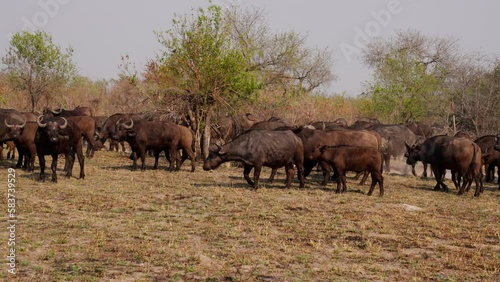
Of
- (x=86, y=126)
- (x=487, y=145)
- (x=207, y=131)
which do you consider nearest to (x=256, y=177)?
(x=207, y=131)

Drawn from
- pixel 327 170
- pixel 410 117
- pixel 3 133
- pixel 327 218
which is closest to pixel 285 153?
pixel 327 170

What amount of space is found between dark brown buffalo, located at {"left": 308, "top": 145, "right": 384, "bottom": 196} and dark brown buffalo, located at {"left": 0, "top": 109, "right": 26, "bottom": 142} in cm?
912

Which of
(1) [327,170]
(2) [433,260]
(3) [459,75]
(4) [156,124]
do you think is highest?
(3) [459,75]

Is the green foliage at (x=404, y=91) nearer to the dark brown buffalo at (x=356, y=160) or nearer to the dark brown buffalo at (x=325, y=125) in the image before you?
the dark brown buffalo at (x=325, y=125)

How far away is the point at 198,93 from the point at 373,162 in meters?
9.04

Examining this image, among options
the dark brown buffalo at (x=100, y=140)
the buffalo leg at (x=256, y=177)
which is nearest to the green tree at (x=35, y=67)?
the dark brown buffalo at (x=100, y=140)

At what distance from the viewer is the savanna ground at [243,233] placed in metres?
6.89

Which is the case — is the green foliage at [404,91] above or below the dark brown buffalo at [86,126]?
above

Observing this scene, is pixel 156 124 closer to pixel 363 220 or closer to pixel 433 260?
pixel 363 220

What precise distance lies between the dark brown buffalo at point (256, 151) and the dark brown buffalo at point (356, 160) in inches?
40.1

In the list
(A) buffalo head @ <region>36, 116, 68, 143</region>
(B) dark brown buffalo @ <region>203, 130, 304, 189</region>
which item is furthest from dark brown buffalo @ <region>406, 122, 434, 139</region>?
(A) buffalo head @ <region>36, 116, 68, 143</region>

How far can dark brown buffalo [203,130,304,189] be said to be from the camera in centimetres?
1395

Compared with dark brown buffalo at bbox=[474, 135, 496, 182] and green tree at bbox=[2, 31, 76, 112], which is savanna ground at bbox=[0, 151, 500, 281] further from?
green tree at bbox=[2, 31, 76, 112]

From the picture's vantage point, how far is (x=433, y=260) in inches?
300
